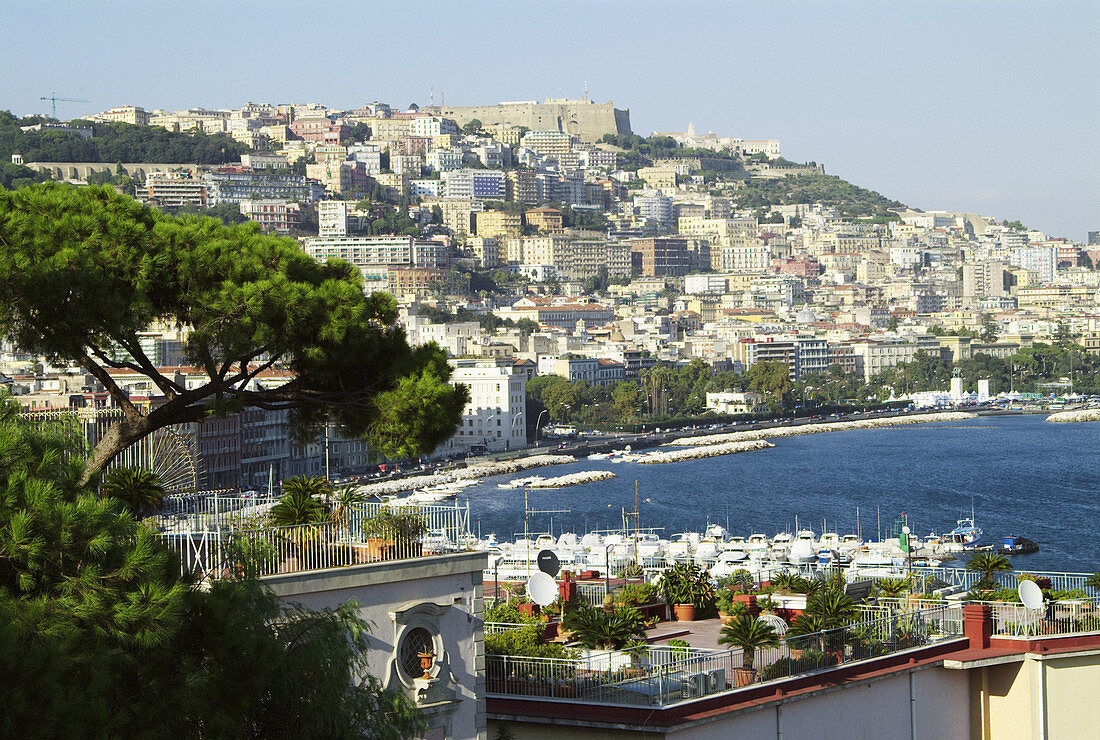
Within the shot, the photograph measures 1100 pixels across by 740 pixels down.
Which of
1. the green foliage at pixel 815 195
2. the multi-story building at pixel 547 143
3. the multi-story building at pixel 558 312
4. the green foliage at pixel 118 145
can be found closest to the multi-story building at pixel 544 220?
the multi-story building at pixel 547 143

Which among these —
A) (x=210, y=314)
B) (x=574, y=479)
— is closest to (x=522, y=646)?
(x=210, y=314)

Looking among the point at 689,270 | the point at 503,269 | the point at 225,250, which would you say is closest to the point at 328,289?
the point at 225,250

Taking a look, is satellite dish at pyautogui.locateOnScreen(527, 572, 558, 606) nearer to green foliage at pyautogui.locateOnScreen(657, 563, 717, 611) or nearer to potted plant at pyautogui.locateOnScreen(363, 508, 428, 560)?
potted plant at pyautogui.locateOnScreen(363, 508, 428, 560)

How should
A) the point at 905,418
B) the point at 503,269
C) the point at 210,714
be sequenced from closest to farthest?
the point at 210,714, the point at 905,418, the point at 503,269

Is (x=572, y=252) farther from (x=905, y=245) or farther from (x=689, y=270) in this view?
(x=905, y=245)

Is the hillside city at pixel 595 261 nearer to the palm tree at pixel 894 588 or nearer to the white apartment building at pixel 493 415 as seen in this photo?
the white apartment building at pixel 493 415

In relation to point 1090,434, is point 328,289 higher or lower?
higher

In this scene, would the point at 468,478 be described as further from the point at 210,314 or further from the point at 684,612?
the point at 210,314
